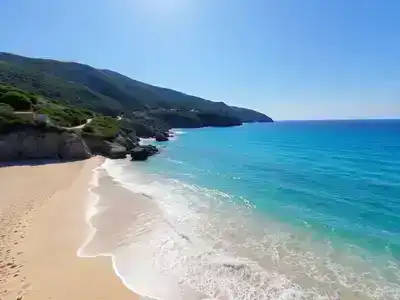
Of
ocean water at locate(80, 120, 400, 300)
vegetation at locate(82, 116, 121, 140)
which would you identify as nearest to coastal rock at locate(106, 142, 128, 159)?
vegetation at locate(82, 116, 121, 140)

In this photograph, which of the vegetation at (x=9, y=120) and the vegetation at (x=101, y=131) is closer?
the vegetation at (x=9, y=120)

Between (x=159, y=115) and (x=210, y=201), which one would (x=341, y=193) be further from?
(x=159, y=115)

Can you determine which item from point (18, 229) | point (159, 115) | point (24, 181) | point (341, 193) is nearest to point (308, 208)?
point (341, 193)

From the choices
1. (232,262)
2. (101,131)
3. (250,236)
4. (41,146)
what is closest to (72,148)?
(41,146)

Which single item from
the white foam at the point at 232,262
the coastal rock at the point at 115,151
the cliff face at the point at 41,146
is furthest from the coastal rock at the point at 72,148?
the white foam at the point at 232,262

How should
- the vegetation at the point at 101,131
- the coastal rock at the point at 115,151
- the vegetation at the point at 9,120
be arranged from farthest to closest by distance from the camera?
the vegetation at the point at 101,131, the coastal rock at the point at 115,151, the vegetation at the point at 9,120

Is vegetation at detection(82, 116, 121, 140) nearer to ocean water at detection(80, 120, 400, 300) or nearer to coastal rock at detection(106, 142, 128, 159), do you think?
coastal rock at detection(106, 142, 128, 159)

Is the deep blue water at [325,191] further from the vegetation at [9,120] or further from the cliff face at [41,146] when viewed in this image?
the vegetation at [9,120]
